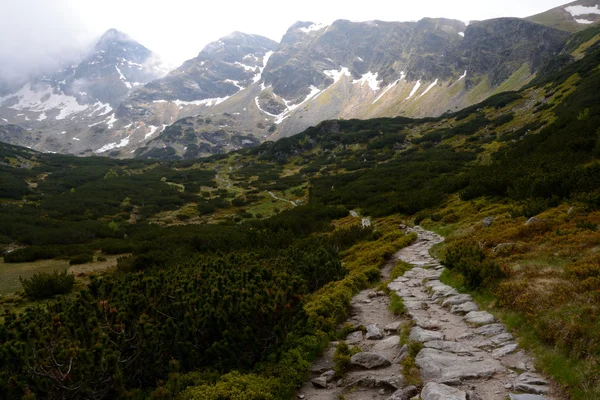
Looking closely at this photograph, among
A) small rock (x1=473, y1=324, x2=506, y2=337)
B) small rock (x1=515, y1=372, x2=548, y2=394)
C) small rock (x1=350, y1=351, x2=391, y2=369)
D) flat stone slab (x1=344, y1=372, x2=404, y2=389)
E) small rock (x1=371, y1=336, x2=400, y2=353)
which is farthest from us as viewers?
small rock (x1=371, y1=336, x2=400, y2=353)

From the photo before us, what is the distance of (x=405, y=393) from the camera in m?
5.74

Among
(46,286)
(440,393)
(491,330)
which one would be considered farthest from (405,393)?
(46,286)

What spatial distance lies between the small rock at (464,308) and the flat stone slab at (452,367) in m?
2.50

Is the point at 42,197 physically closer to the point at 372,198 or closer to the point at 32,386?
the point at 372,198

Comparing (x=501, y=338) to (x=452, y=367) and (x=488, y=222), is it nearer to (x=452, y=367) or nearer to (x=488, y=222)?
(x=452, y=367)

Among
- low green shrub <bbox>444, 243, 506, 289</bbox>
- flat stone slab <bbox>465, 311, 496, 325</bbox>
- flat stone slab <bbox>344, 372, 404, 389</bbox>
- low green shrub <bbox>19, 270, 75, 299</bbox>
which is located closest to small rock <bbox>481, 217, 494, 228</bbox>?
low green shrub <bbox>444, 243, 506, 289</bbox>

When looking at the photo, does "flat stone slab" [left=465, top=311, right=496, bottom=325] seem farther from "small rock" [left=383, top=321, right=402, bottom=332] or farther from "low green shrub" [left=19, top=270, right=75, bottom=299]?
"low green shrub" [left=19, top=270, right=75, bottom=299]

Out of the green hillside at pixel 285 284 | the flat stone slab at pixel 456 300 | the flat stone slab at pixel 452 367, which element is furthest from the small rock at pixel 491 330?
the flat stone slab at pixel 456 300

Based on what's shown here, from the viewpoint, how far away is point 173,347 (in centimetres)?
717

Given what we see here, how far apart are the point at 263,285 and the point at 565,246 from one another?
895cm

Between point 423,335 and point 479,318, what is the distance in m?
1.67

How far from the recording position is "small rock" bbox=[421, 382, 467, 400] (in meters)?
5.16

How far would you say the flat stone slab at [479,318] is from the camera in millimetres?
7908

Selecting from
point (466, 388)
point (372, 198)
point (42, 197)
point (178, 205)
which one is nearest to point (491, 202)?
point (372, 198)
